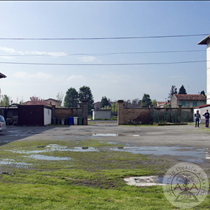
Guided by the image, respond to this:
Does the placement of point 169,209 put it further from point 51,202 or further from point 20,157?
point 20,157

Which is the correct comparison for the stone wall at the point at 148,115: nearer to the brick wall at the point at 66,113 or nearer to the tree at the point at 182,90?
the brick wall at the point at 66,113

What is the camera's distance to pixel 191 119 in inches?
1436

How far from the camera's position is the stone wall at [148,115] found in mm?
33675

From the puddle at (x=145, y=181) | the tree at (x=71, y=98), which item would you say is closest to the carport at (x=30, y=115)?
the puddle at (x=145, y=181)

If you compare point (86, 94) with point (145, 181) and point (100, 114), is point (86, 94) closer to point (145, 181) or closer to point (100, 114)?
point (100, 114)

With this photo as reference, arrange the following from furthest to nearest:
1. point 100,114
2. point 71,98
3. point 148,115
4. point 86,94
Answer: point 86,94
point 71,98
point 100,114
point 148,115

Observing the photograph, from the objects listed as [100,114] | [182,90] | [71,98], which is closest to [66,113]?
[100,114]

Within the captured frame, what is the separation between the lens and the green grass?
14.6ft

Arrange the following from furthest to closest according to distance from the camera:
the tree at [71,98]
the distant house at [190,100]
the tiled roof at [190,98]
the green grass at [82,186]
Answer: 1. the tree at [71,98]
2. the tiled roof at [190,98]
3. the distant house at [190,100]
4. the green grass at [82,186]

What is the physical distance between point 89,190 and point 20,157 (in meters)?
4.71

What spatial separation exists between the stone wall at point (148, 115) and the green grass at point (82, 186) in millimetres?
24811

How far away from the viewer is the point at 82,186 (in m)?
5.59

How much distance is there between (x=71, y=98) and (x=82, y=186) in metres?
80.8

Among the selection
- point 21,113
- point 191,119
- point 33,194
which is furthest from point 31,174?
point 191,119
